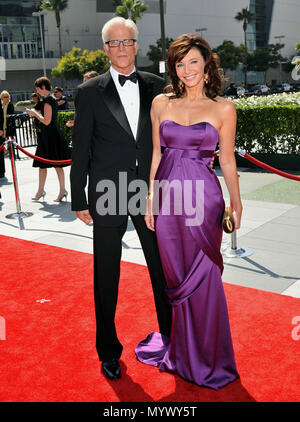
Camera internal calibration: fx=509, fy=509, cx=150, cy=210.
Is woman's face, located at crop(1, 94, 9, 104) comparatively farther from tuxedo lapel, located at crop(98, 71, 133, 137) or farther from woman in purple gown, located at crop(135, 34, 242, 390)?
woman in purple gown, located at crop(135, 34, 242, 390)

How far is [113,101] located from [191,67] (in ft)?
1.73

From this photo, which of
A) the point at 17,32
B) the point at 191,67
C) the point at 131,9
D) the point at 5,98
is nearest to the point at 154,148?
the point at 191,67

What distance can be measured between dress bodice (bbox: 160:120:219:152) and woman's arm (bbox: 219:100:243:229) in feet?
0.19

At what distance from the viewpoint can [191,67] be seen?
3.06m

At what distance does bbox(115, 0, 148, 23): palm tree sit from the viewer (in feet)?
200

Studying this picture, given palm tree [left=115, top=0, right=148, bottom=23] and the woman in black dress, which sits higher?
palm tree [left=115, top=0, right=148, bottom=23]

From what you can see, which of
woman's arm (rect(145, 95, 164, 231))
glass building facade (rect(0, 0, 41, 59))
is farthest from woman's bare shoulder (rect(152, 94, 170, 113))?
glass building facade (rect(0, 0, 41, 59))

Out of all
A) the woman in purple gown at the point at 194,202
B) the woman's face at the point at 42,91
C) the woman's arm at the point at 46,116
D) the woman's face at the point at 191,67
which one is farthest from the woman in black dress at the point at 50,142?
the woman's face at the point at 191,67

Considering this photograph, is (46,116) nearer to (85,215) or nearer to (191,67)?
(85,215)

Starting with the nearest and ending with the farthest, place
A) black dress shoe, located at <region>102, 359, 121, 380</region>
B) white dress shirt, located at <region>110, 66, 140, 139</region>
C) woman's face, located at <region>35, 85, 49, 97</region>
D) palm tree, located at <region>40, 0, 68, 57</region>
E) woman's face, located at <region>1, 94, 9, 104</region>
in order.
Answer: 1. white dress shirt, located at <region>110, 66, 140, 139</region>
2. black dress shoe, located at <region>102, 359, 121, 380</region>
3. woman's face, located at <region>35, 85, 49, 97</region>
4. woman's face, located at <region>1, 94, 9, 104</region>
5. palm tree, located at <region>40, 0, 68, 57</region>

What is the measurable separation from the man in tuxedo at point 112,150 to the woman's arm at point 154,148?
8 centimetres

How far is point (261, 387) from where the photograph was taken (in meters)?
3.22
